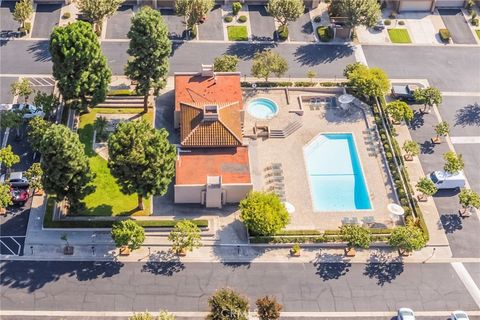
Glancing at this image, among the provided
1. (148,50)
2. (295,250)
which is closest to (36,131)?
(148,50)

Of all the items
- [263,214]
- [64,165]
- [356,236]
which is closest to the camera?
[64,165]

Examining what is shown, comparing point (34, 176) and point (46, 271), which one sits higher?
point (34, 176)

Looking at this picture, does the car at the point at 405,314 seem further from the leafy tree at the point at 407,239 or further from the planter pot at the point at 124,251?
the planter pot at the point at 124,251

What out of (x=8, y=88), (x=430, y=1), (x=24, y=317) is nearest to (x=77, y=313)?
(x=24, y=317)

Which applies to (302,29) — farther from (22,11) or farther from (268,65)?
(22,11)

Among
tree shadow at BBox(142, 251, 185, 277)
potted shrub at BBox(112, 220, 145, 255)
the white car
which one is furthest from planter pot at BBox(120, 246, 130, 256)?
the white car

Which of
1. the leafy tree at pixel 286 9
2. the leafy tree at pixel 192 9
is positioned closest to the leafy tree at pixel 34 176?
the leafy tree at pixel 192 9

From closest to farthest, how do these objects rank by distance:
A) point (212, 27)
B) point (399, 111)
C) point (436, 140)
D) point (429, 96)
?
point (399, 111) → point (436, 140) → point (429, 96) → point (212, 27)
